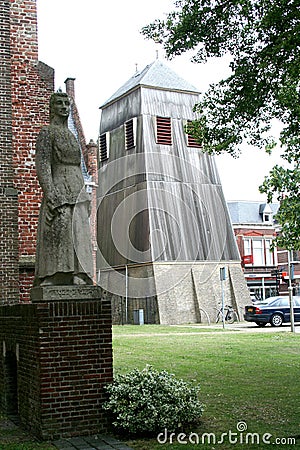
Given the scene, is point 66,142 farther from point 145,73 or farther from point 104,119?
point 104,119

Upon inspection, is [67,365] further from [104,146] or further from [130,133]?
[104,146]

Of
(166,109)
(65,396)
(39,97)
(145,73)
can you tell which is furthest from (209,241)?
Result: (65,396)

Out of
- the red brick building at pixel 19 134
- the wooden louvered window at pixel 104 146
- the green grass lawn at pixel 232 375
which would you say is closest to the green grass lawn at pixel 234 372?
the green grass lawn at pixel 232 375

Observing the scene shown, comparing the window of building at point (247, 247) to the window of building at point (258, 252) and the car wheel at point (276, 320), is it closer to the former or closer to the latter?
the window of building at point (258, 252)

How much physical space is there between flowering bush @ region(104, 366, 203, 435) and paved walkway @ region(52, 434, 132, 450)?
0.24 meters

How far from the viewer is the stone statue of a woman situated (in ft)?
26.5

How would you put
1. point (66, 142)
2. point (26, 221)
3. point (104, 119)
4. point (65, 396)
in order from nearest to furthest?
point (65, 396) → point (66, 142) → point (26, 221) → point (104, 119)

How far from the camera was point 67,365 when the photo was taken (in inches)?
305

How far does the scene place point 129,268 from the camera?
121 ft

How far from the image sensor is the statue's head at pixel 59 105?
8688 millimetres

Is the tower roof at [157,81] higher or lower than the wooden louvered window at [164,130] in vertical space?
higher

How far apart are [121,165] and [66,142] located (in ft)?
98.7

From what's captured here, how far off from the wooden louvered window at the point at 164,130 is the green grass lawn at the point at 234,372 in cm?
1646

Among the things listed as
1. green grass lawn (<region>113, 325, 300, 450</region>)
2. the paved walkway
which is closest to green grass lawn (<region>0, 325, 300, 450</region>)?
green grass lawn (<region>113, 325, 300, 450</region>)
